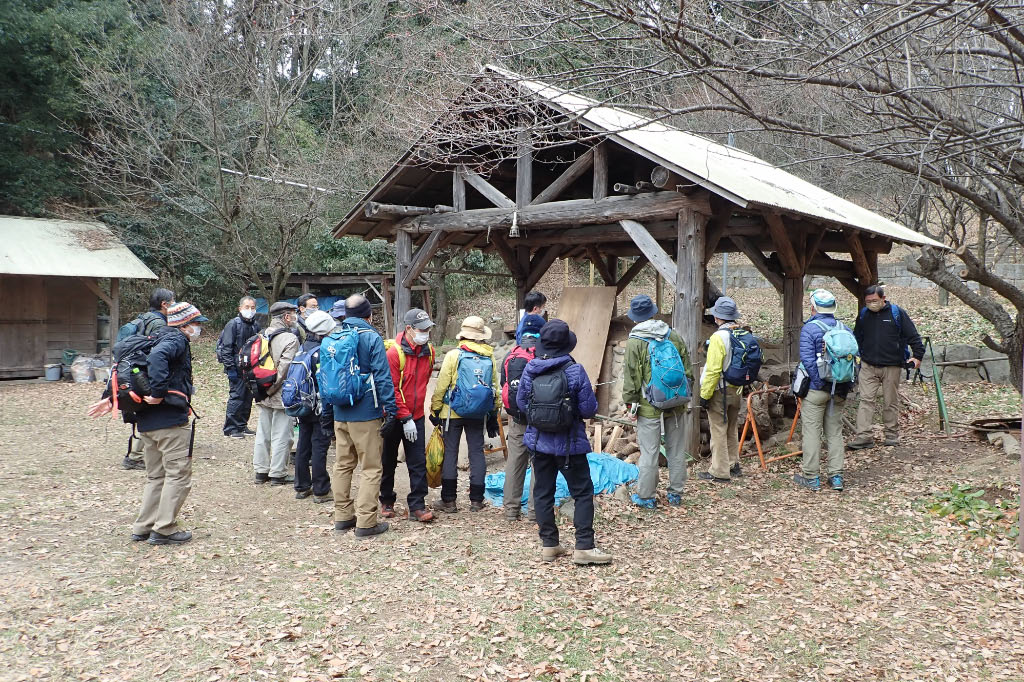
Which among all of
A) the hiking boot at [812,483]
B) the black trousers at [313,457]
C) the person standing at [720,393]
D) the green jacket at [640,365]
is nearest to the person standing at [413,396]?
the black trousers at [313,457]

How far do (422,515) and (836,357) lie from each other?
4217 mm

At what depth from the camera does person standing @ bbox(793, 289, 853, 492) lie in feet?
22.7

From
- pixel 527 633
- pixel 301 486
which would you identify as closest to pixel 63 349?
pixel 301 486

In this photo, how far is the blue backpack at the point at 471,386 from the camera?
614 cm

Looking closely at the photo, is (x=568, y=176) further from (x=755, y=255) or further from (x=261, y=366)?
(x=261, y=366)

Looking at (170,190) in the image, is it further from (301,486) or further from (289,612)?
(289,612)

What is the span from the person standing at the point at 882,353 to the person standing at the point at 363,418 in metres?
5.88

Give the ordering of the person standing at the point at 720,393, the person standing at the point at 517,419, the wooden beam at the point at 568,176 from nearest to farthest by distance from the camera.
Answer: the person standing at the point at 517,419 → the person standing at the point at 720,393 → the wooden beam at the point at 568,176

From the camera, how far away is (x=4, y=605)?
4.47 meters

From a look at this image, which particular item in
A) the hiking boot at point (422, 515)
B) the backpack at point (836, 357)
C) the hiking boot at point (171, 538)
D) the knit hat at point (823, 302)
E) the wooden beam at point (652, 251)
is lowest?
the hiking boot at point (171, 538)

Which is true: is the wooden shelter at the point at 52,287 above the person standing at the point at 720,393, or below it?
above

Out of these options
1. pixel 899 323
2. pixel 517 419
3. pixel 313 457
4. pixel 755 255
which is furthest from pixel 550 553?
pixel 755 255

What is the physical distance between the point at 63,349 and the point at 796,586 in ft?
54.6

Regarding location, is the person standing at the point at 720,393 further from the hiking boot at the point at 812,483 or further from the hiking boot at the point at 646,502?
the hiking boot at the point at 646,502
